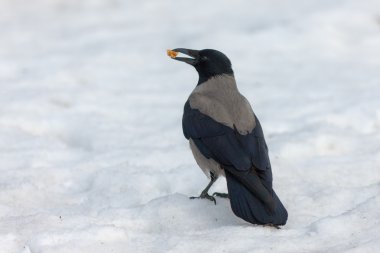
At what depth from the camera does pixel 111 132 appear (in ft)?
24.5

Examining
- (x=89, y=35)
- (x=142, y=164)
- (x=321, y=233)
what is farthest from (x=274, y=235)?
(x=89, y=35)

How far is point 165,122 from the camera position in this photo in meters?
7.82

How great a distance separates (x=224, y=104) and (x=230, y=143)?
1.62 ft

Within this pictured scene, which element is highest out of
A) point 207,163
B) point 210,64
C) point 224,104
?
point 210,64

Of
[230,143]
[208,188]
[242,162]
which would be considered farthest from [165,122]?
[242,162]

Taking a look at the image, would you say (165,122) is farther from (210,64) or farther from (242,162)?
(242,162)

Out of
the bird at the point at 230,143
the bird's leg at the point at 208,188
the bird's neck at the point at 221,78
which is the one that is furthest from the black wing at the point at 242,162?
the bird's neck at the point at 221,78

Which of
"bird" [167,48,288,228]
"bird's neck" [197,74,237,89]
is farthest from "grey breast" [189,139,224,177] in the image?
"bird's neck" [197,74,237,89]

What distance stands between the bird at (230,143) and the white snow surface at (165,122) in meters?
0.15

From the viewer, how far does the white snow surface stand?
4.71 meters

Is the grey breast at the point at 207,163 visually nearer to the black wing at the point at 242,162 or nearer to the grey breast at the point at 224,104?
the black wing at the point at 242,162

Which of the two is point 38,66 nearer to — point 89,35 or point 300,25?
point 89,35

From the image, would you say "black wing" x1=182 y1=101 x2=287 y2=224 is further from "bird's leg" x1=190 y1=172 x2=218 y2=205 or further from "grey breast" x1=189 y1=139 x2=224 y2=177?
"bird's leg" x1=190 y1=172 x2=218 y2=205

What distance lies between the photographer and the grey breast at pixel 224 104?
5.38 m
